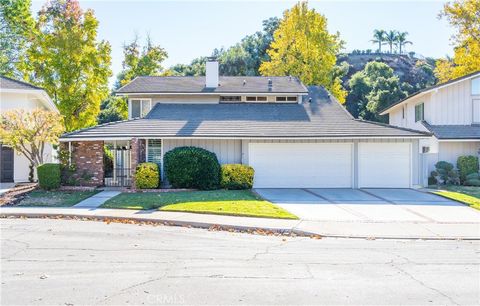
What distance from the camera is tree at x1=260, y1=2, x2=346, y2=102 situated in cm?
3550

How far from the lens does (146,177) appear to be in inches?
774

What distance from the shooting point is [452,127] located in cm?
2495

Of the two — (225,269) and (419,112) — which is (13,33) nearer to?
A: (419,112)

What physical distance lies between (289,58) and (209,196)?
69.1ft

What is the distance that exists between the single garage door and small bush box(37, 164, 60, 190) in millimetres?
8495

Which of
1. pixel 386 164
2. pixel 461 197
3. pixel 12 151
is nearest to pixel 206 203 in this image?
pixel 386 164

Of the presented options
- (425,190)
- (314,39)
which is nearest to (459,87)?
(425,190)

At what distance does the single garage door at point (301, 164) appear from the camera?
21469 mm

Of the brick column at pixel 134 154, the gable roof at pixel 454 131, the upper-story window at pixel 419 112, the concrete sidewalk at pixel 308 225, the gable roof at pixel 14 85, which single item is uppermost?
the gable roof at pixel 14 85

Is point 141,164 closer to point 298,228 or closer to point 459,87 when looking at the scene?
point 298,228

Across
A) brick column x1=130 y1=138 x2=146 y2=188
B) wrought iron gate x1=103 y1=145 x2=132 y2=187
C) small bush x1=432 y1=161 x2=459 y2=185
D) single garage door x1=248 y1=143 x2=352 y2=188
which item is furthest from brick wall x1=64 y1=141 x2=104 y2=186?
small bush x1=432 y1=161 x2=459 y2=185

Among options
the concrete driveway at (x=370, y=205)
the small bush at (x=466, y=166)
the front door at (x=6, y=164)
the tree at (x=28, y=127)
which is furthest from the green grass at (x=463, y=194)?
the front door at (x=6, y=164)

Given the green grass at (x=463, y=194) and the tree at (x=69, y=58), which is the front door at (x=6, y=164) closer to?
the tree at (x=69, y=58)

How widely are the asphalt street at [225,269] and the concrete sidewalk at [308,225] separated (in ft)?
2.44
